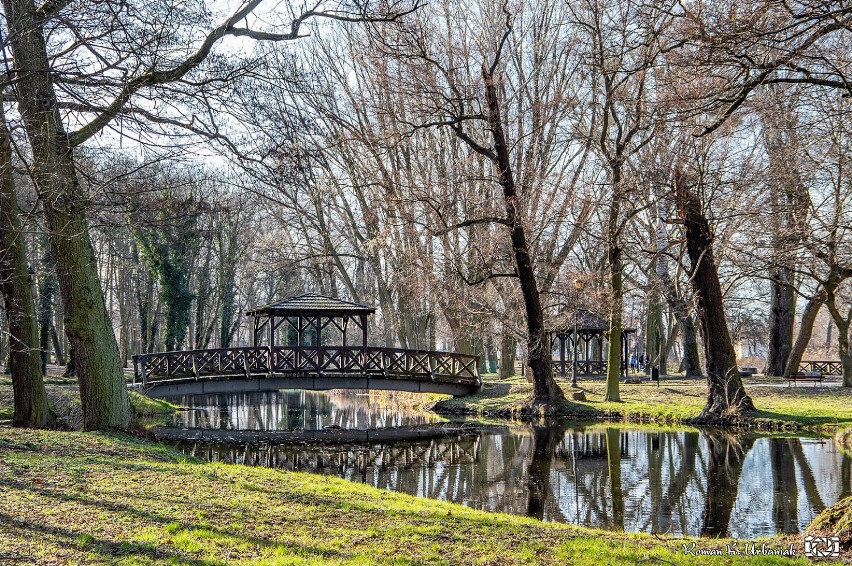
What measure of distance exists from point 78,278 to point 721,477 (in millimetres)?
10197

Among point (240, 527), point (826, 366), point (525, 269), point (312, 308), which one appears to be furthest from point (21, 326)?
point (826, 366)

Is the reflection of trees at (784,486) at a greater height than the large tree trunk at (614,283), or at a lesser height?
lesser

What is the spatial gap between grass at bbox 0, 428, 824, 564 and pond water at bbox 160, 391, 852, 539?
7.41ft

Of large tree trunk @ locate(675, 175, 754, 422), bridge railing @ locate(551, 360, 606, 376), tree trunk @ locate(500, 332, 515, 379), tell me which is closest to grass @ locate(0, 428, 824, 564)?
large tree trunk @ locate(675, 175, 754, 422)

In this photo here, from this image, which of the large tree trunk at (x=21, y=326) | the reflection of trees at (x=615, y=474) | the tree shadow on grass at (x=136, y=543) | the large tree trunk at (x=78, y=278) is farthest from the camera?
the large tree trunk at (x=21, y=326)

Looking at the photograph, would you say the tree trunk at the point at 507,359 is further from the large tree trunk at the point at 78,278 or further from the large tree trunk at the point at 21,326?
the large tree trunk at the point at 78,278

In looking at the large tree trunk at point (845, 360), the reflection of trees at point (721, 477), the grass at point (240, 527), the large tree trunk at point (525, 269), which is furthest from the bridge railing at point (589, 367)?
the grass at point (240, 527)

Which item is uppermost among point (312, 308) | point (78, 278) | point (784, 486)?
point (78, 278)

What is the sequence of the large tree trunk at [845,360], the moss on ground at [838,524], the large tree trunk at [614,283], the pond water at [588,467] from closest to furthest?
the moss on ground at [838,524], the pond water at [588,467], the large tree trunk at [614,283], the large tree trunk at [845,360]

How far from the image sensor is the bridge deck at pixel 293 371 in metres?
25.1

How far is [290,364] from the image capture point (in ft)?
83.6

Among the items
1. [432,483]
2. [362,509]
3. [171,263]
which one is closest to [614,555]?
[362,509]

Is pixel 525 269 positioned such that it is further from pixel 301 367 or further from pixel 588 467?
pixel 301 367

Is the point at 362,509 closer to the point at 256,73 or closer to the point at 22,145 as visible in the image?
the point at 256,73
